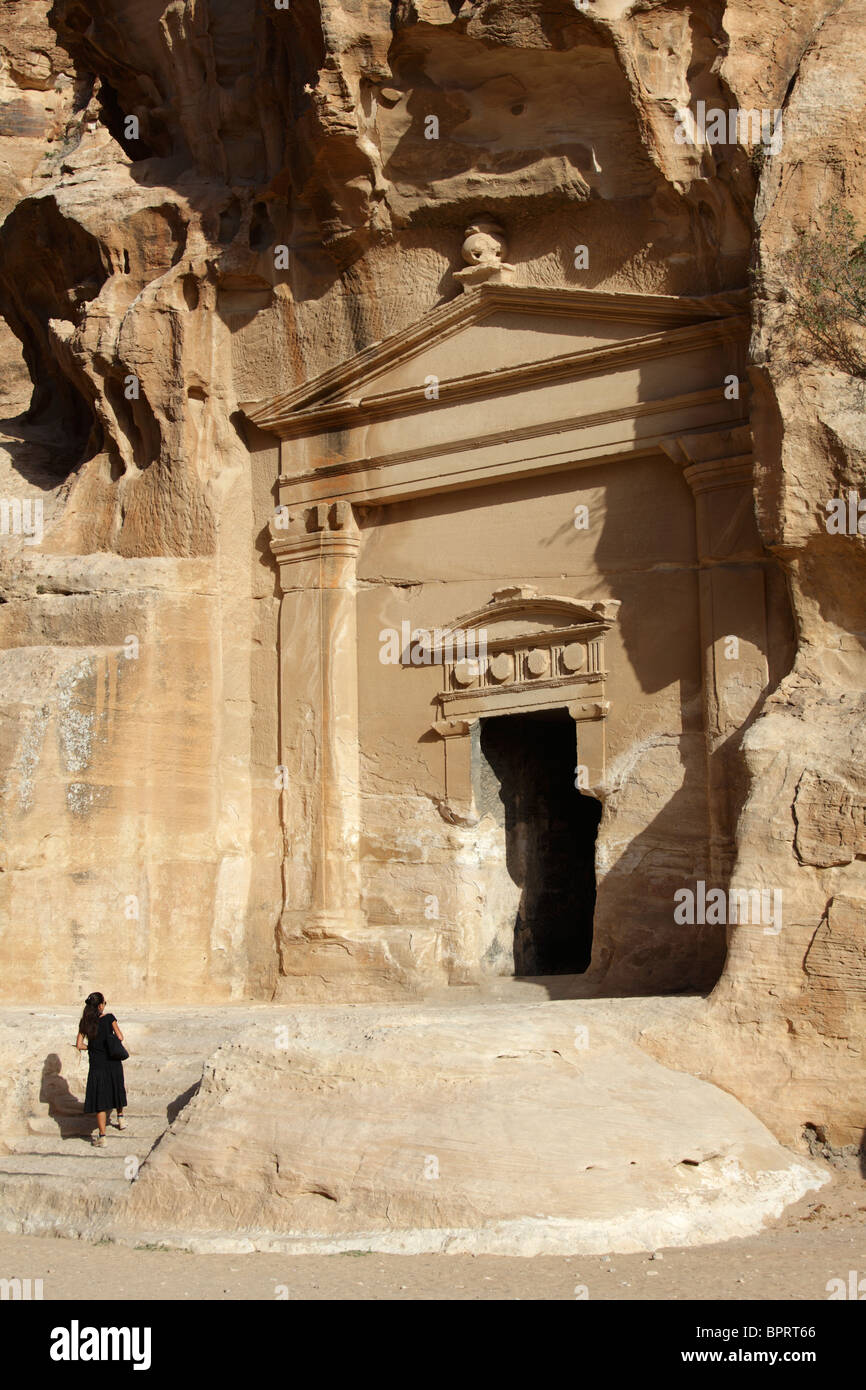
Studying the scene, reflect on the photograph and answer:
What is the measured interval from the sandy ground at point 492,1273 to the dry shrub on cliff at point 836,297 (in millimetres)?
5350

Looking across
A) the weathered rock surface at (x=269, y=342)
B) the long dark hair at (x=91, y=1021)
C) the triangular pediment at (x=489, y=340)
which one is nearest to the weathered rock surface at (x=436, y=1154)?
the long dark hair at (x=91, y=1021)

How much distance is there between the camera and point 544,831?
527 inches

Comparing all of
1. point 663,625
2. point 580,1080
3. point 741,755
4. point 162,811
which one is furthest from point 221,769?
point 580,1080

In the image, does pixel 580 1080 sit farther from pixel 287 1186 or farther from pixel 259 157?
pixel 259 157

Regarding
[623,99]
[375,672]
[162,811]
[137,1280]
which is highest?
[623,99]

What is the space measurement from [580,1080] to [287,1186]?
1.59 metres

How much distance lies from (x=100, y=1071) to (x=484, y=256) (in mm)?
7113

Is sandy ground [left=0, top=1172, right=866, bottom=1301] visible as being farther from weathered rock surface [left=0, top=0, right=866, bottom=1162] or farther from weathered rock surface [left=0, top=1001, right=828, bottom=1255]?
weathered rock surface [left=0, top=0, right=866, bottom=1162]

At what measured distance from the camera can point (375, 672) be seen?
13297 millimetres

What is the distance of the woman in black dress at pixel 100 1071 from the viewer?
9.27 metres

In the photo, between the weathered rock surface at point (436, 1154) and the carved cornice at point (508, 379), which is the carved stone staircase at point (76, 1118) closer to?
the weathered rock surface at point (436, 1154)

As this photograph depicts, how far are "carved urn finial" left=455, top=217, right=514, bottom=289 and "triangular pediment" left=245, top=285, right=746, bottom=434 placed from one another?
146 millimetres

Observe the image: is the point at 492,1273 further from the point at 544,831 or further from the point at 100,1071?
the point at 544,831

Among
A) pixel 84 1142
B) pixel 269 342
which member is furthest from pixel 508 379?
pixel 84 1142
